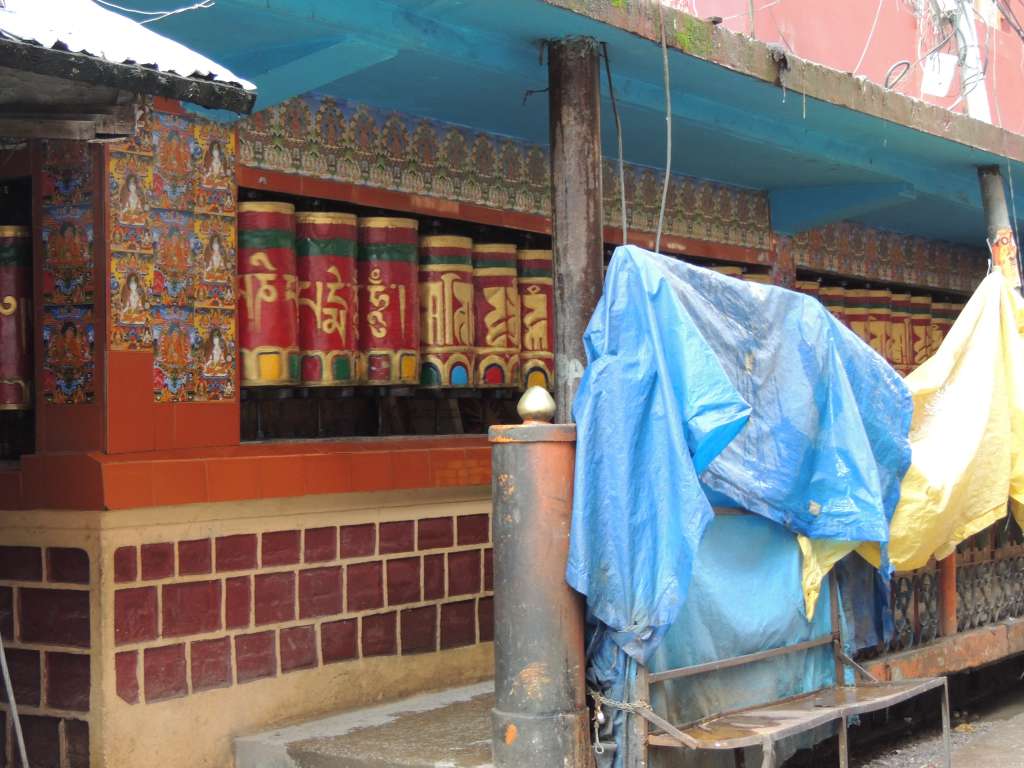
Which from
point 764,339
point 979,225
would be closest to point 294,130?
point 764,339

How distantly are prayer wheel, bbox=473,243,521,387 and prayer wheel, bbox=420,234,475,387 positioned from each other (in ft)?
0.65

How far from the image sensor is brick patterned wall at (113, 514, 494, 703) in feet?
18.6

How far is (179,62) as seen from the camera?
13.6 feet

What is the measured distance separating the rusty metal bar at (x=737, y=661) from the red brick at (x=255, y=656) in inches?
76.0

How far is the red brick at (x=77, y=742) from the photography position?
5.55m

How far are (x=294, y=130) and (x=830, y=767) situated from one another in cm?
444

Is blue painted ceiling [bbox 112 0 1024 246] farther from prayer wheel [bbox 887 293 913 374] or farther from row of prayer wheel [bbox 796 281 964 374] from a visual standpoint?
prayer wheel [bbox 887 293 913 374]

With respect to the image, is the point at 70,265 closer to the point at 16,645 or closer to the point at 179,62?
the point at 16,645

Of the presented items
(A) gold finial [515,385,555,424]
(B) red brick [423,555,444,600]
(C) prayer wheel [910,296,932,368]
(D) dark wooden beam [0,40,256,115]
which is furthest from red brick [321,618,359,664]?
(C) prayer wheel [910,296,932,368]

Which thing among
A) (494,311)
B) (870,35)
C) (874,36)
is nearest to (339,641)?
(494,311)

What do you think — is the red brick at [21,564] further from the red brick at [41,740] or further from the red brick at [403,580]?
the red brick at [403,580]

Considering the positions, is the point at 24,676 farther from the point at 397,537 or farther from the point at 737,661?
the point at 737,661

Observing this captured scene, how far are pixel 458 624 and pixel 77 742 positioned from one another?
2125 millimetres

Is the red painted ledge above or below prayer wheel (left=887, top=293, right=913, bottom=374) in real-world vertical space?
below
